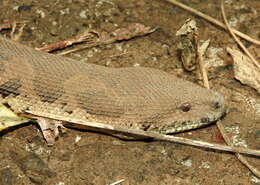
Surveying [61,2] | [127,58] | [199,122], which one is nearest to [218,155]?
[199,122]

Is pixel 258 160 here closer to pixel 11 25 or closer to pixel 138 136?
pixel 138 136

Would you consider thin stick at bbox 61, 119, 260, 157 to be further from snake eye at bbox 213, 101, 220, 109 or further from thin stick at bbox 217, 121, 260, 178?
snake eye at bbox 213, 101, 220, 109

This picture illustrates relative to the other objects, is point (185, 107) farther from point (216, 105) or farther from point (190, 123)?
point (216, 105)

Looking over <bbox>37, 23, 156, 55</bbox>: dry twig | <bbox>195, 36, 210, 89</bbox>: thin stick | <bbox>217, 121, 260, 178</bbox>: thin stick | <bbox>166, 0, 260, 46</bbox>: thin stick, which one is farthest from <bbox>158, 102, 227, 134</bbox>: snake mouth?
<bbox>37, 23, 156, 55</bbox>: dry twig

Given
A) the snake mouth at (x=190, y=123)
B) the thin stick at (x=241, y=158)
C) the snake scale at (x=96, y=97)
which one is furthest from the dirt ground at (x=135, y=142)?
the snake scale at (x=96, y=97)

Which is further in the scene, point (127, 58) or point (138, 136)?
point (127, 58)

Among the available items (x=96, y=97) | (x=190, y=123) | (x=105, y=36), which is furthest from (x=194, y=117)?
(x=105, y=36)
